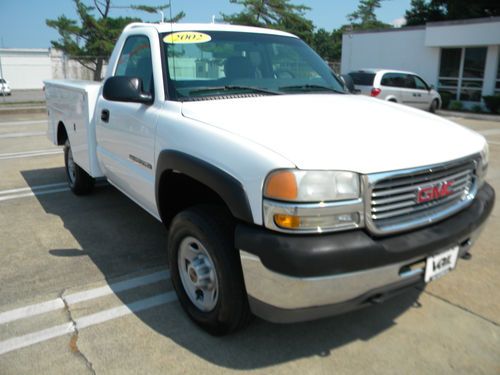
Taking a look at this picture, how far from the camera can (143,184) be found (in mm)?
3555

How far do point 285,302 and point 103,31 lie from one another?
23.6m

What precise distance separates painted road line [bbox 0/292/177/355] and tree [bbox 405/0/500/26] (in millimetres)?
34357

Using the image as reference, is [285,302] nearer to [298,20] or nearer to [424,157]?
[424,157]

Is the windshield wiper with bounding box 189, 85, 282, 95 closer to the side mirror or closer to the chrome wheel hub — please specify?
the side mirror

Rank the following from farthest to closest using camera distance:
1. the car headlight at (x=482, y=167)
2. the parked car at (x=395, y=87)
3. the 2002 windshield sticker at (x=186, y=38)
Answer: the parked car at (x=395, y=87), the 2002 windshield sticker at (x=186, y=38), the car headlight at (x=482, y=167)

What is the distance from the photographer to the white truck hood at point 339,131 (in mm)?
2289

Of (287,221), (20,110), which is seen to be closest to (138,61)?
(287,221)

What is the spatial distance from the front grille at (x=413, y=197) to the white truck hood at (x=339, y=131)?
6 cm

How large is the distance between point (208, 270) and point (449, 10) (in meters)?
36.1

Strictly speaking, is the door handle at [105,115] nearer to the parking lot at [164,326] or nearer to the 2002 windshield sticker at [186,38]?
the 2002 windshield sticker at [186,38]

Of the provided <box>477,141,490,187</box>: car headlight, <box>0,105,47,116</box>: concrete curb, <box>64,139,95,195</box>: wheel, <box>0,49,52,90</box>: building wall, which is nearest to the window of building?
<box>0,105,47,116</box>: concrete curb

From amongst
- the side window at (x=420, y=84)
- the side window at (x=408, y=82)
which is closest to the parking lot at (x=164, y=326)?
the side window at (x=408, y=82)

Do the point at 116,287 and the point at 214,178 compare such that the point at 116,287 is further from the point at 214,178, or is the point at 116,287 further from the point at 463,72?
the point at 463,72

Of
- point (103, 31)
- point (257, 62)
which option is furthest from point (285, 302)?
point (103, 31)
